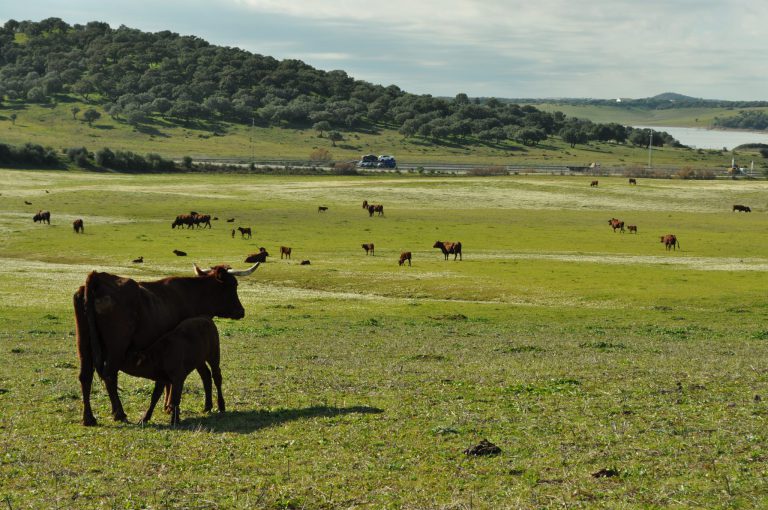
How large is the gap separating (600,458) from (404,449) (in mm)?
2800

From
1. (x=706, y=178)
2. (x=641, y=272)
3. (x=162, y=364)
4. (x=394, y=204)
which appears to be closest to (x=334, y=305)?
(x=641, y=272)

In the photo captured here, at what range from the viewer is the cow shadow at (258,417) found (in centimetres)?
1522

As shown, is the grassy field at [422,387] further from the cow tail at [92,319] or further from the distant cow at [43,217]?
the distant cow at [43,217]

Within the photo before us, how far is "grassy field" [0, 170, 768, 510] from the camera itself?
11695 millimetres

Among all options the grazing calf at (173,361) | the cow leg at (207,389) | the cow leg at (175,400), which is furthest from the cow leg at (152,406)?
the cow leg at (207,389)

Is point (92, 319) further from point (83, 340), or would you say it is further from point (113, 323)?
point (83, 340)

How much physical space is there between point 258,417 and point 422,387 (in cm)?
393

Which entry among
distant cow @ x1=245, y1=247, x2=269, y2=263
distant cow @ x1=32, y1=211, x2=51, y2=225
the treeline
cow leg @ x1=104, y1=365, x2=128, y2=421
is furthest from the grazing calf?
the treeline

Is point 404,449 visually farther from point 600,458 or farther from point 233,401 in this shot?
point 233,401

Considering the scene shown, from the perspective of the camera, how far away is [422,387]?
61.0ft

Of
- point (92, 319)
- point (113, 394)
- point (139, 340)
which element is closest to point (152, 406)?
point (113, 394)

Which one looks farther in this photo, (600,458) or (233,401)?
(233,401)

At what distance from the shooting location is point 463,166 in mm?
168250

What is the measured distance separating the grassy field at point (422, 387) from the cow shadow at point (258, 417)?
2.8 inches
